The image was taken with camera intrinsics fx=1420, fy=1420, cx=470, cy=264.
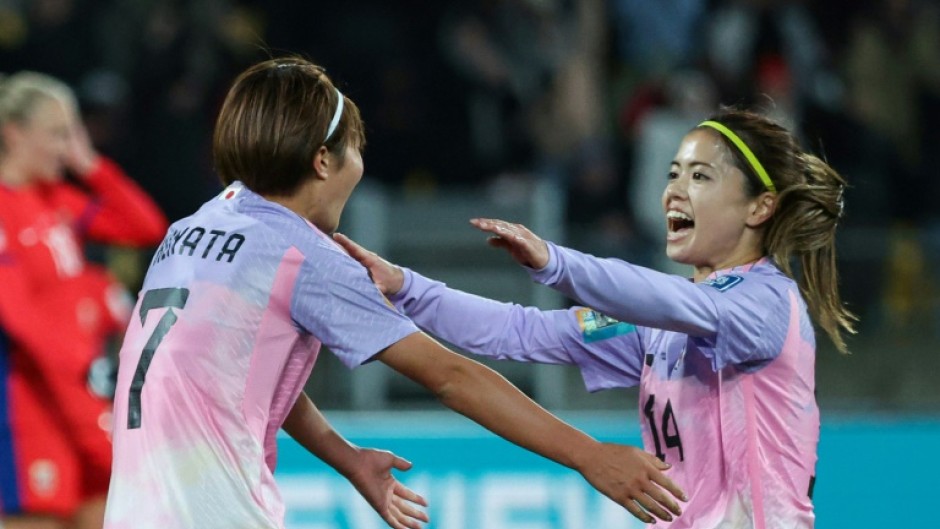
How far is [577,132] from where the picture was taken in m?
9.59

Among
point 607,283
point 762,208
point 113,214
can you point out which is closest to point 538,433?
point 607,283

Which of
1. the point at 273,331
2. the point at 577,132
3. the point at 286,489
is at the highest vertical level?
the point at 577,132

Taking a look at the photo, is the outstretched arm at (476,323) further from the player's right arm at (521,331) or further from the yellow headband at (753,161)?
the yellow headband at (753,161)

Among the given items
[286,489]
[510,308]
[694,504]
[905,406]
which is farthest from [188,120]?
[694,504]

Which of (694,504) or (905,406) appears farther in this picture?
(905,406)

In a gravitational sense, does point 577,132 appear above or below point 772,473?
above

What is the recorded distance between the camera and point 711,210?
3619mm

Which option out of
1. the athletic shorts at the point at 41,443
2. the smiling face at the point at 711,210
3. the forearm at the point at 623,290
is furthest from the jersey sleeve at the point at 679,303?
the athletic shorts at the point at 41,443

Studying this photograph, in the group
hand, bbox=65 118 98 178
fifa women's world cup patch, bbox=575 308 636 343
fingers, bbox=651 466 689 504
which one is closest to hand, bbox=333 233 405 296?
fifa women's world cup patch, bbox=575 308 636 343

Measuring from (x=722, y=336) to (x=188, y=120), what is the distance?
605 centimetres

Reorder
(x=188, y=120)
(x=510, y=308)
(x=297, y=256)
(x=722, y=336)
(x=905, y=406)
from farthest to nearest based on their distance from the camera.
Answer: (x=188, y=120) → (x=905, y=406) → (x=510, y=308) → (x=722, y=336) → (x=297, y=256)

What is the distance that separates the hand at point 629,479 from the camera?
3043 millimetres

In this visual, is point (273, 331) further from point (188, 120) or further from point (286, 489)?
point (188, 120)

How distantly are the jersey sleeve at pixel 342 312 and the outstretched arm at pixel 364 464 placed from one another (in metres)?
0.52
